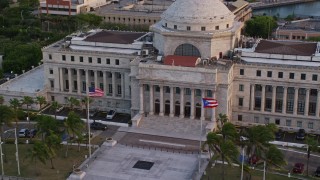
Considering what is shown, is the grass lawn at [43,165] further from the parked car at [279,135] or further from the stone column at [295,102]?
the stone column at [295,102]

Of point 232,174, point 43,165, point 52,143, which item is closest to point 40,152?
point 52,143

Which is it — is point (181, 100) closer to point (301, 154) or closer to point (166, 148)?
point (166, 148)

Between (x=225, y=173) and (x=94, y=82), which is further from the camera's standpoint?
(x=94, y=82)

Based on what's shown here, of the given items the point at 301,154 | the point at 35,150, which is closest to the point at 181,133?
the point at 301,154

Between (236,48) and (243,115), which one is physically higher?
(236,48)

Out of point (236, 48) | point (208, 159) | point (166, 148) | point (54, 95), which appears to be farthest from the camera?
point (54, 95)

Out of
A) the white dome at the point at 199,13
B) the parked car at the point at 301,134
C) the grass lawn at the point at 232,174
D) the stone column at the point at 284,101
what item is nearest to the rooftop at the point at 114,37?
the white dome at the point at 199,13

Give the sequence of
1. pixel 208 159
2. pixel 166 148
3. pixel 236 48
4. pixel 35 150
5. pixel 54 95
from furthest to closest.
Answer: pixel 54 95 → pixel 236 48 → pixel 166 148 → pixel 208 159 → pixel 35 150
